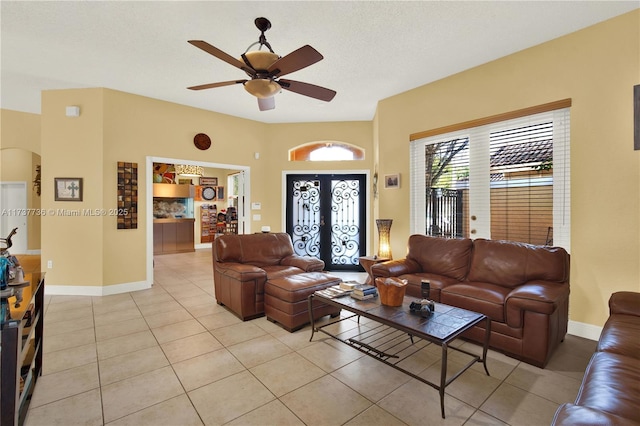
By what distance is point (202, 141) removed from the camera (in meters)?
5.31

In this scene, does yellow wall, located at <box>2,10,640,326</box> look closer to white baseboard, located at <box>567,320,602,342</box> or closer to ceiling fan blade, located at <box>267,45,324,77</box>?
white baseboard, located at <box>567,320,602,342</box>

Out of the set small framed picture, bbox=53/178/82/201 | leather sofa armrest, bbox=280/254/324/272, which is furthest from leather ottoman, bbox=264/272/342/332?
small framed picture, bbox=53/178/82/201

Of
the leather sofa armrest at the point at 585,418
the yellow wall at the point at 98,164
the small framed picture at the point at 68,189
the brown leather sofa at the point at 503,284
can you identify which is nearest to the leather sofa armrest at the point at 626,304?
the brown leather sofa at the point at 503,284

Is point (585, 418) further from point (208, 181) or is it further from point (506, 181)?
point (208, 181)

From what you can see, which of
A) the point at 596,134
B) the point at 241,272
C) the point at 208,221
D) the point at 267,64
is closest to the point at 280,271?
the point at 241,272

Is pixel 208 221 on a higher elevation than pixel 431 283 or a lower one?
higher

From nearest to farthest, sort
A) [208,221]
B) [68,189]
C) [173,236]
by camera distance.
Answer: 1. [68,189]
2. [173,236]
3. [208,221]

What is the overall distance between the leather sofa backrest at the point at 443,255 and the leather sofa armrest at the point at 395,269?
14 centimetres

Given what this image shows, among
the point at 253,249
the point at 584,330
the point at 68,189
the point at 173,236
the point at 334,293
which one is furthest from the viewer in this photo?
the point at 173,236

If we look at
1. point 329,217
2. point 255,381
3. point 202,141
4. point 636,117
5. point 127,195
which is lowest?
point 255,381

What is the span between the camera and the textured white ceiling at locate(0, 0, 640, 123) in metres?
2.66

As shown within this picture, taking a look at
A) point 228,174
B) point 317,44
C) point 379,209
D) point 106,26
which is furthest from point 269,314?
point 228,174

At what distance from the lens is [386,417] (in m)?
1.84

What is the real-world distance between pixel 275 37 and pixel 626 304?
12.9 ft
